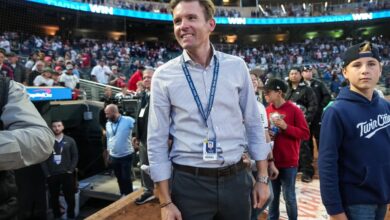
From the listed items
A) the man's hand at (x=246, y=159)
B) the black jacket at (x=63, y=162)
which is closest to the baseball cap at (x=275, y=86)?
the man's hand at (x=246, y=159)

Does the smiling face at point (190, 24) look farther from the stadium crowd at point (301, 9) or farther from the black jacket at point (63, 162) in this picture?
the stadium crowd at point (301, 9)

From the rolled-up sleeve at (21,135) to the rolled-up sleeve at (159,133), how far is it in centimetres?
48

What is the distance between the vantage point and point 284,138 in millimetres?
3496

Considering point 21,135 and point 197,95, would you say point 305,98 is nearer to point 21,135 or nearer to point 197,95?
point 197,95

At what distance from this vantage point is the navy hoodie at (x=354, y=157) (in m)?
1.95

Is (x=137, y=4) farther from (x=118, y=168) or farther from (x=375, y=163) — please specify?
(x=375, y=163)

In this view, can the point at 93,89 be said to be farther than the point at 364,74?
Yes

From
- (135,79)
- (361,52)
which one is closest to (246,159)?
(361,52)

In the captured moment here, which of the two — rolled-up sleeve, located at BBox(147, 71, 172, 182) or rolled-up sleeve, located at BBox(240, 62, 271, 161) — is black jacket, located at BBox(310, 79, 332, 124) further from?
rolled-up sleeve, located at BBox(147, 71, 172, 182)

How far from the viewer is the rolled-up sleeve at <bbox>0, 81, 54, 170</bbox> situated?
1.31 meters

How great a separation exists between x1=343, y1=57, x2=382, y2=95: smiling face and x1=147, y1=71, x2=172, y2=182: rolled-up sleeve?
109cm

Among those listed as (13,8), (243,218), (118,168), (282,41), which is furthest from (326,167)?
(282,41)

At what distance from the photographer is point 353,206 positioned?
1971 mm

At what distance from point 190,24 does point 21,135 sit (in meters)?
0.91
